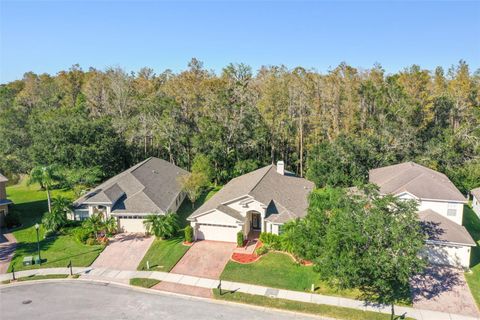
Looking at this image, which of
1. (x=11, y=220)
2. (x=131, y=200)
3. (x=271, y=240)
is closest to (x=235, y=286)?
(x=271, y=240)

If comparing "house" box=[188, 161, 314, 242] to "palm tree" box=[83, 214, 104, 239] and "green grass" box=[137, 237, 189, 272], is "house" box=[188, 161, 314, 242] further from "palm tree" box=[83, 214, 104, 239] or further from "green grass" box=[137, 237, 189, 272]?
"palm tree" box=[83, 214, 104, 239]

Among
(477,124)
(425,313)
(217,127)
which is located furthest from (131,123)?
(477,124)

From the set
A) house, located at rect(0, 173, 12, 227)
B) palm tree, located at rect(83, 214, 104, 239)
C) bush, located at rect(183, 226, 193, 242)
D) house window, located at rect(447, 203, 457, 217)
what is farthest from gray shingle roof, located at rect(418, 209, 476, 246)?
house, located at rect(0, 173, 12, 227)

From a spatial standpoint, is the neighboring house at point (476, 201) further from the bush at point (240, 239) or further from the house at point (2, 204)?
the house at point (2, 204)

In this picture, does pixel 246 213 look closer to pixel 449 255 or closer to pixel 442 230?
pixel 442 230

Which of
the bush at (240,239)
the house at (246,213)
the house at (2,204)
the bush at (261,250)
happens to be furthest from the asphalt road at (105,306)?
the house at (2,204)
